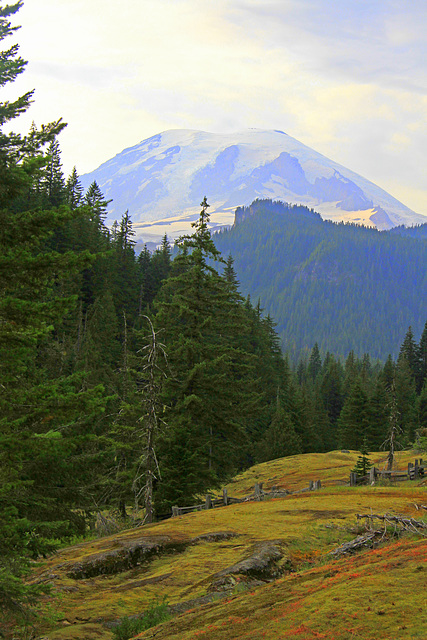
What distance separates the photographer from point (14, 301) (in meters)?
10.2

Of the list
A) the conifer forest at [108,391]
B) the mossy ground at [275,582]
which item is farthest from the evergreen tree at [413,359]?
the mossy ground at [275,582]

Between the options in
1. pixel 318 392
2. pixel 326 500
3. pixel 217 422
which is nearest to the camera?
pixel 326 500

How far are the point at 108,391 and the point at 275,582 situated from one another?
39743mm

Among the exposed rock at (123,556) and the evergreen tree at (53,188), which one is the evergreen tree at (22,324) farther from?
the evergreen tree at (53,188)

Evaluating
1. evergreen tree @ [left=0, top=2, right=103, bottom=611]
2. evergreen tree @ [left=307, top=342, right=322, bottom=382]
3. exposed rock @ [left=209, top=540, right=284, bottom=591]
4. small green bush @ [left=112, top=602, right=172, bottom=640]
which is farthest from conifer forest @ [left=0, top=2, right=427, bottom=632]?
evergreen tree @ [left=307, top=342, right=322, bottom=382]

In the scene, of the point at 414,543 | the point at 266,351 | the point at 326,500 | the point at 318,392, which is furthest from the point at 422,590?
the point at 318,392

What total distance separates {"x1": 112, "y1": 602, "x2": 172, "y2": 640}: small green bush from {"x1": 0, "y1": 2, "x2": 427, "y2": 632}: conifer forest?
Answer: 2.21m

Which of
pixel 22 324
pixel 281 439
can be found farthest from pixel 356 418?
pixel 22 324

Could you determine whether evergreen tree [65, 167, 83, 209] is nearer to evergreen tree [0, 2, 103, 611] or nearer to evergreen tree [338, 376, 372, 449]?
evergreen tree [338, 376, 372, 449]

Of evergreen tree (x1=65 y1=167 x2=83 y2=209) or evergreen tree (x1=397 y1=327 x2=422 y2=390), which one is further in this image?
evergreen tree (x1=397 y1=327 x2=422 y2=390)

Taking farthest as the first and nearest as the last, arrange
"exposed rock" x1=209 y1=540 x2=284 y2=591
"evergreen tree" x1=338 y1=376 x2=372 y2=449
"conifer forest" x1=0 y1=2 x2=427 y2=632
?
1. "evergreen tree" x1=338 y1=376 x2=372 y2=449
2. "exposed rock" x1=209 y1=540 x2=284 y2=591
3. "conifer forest" x1=0 y1=2 x2=427 y2=632

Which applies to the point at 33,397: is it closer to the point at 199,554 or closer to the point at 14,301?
the point at 14,301

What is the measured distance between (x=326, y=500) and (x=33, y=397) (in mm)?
15146

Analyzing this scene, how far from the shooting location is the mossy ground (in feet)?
26.4
